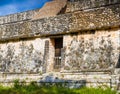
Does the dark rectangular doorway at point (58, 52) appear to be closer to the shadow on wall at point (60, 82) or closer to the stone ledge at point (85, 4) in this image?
the shadow on wall at point (60, 82)

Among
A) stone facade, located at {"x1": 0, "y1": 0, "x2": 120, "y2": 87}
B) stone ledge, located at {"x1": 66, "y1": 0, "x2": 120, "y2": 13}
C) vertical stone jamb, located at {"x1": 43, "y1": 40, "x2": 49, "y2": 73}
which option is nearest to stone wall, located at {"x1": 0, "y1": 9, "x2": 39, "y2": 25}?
stone ledge, located at {"x1": 66, "y1": 0, "x2": 120, "y2": 13}

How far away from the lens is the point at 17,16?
23312mm

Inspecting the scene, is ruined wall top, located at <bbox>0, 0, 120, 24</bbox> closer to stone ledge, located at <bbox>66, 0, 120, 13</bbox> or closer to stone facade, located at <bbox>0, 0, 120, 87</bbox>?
stone ledge, located at <bbox>66, 0, 120, 13</bbox>

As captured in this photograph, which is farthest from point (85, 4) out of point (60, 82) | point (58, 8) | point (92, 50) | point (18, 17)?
point (18, 17)

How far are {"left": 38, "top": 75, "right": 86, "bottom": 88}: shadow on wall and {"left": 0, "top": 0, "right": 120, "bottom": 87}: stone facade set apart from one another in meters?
0.21

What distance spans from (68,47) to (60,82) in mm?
1554

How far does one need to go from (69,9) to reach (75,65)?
6262 millimetres

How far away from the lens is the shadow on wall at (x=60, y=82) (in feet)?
34.8

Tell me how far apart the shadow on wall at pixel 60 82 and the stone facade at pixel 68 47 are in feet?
0.69

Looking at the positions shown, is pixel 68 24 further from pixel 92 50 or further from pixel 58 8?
pixel 58 8

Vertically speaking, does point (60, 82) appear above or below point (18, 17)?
below

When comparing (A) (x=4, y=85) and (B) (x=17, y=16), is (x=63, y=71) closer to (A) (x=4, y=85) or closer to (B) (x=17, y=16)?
(A) (x=4, y=85)

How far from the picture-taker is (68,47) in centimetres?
1203

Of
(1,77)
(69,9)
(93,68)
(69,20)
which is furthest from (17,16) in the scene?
(93,68)
